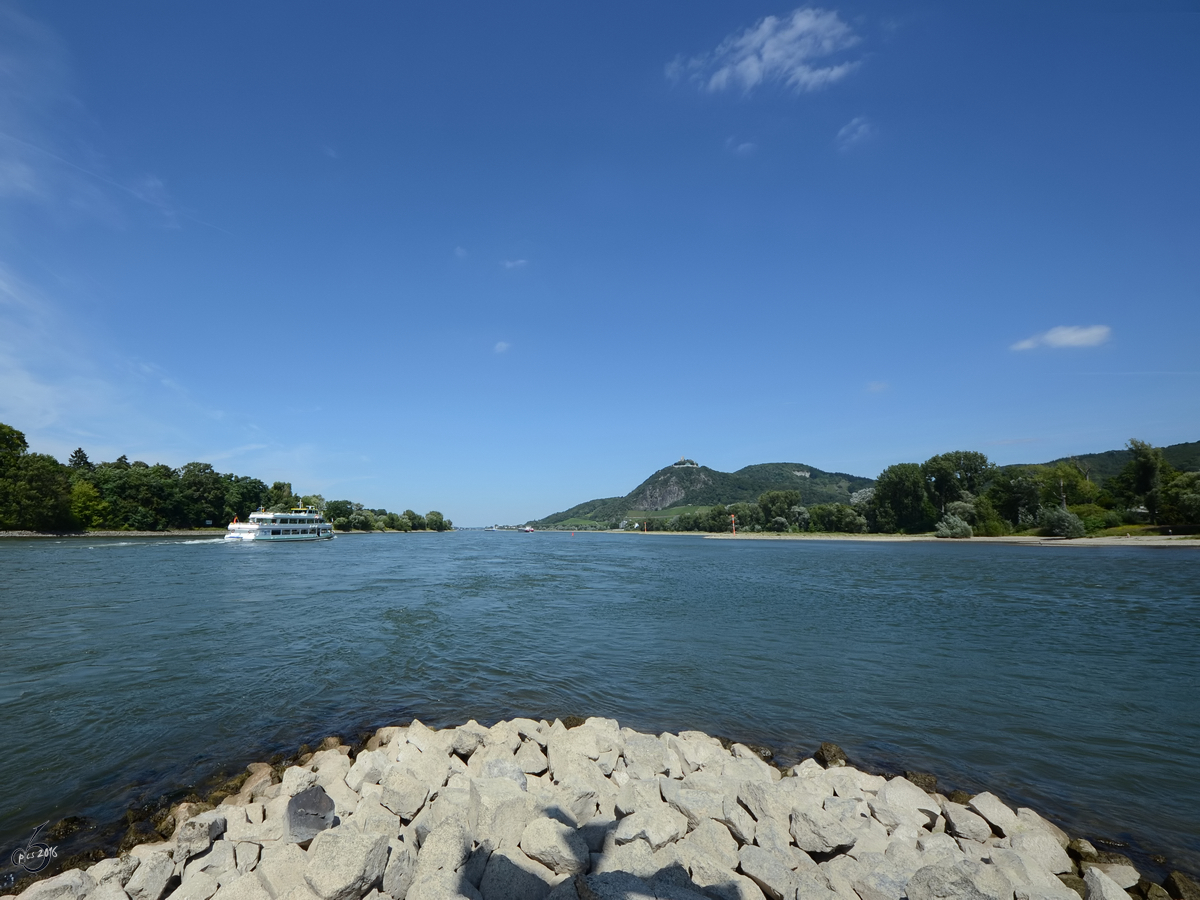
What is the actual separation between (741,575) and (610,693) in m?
30.5

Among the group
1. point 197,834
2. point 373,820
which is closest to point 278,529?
point 197,834

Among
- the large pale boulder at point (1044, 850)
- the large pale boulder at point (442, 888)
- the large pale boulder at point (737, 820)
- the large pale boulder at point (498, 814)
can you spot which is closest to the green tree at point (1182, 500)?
the large pale boulder at point (1044, 850)

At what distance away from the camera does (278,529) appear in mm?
89812

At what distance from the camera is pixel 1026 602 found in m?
26.2

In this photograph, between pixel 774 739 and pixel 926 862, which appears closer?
pixel 926 862

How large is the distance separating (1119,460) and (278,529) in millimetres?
243288

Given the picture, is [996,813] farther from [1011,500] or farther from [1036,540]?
[1011,500]

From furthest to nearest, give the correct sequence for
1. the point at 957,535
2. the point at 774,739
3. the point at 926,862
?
the point at 957,535, the point at 774,739, the point at 926,862

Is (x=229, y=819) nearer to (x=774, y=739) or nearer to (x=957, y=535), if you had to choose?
(x=774, y=739)

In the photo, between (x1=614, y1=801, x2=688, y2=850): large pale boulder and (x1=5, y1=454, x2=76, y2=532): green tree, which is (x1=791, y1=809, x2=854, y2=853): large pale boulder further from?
(x1=5, y1=454, x2=76, y2=532): green tree

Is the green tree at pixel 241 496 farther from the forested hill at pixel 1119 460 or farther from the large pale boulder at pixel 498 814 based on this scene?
the forested hill at pixel 1119 460

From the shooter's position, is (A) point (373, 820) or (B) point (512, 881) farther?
(A) point (373, 820)

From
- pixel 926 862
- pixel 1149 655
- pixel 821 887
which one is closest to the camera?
pixel 821 887

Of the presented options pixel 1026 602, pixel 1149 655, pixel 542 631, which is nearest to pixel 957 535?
pixel 1026 602
